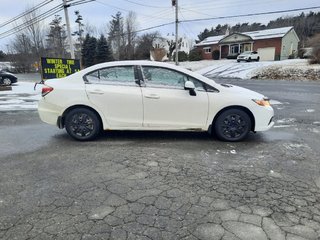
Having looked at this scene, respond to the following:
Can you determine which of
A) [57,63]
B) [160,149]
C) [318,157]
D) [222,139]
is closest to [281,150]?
[318,157]

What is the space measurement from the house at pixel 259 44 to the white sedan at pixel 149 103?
4425 cm

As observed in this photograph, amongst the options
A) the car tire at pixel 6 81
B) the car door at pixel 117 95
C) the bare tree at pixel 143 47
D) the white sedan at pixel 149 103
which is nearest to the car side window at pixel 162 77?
the white sedan at pixel 149 103

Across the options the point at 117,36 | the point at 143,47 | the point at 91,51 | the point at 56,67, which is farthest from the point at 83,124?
the point at 117,36

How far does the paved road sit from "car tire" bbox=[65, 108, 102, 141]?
→ 0.63 ft

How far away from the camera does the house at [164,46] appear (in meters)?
53.2

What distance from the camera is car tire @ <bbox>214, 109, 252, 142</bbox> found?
5195 millimetres

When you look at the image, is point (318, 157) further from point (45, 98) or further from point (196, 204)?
point (45, 98)

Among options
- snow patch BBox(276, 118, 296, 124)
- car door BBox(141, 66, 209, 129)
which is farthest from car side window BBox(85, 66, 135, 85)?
snow patch BBox(276, 118, 296, 124)

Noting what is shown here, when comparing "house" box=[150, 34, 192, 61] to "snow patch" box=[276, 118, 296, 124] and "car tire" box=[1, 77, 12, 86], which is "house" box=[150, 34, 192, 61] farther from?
"snow patch" box=[276, 118, 296, 124]

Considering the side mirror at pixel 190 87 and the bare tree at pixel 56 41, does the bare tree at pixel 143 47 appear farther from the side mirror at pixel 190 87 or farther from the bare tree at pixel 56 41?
the side mirror at pixel 190 87

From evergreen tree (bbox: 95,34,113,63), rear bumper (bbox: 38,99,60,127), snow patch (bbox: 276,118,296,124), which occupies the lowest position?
snow patch (bbox: 276,118,296,124)

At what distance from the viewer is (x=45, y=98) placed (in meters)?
5.32

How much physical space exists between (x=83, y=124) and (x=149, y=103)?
135cm

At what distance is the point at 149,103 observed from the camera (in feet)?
16.9
